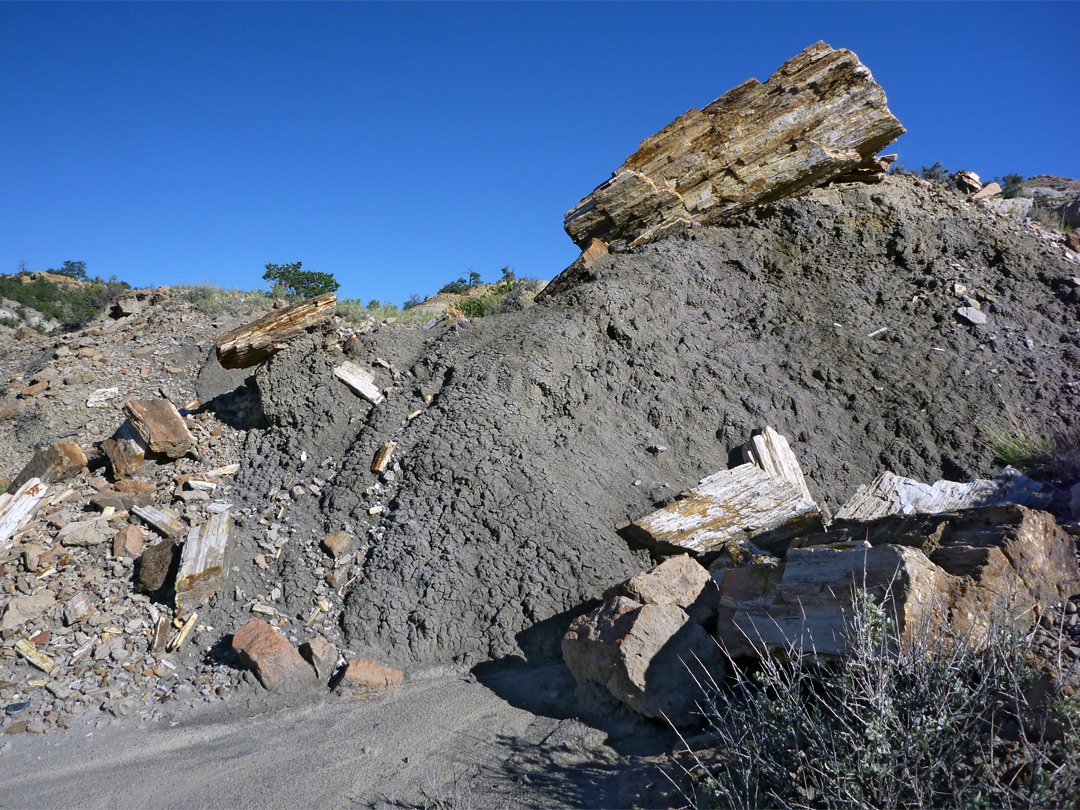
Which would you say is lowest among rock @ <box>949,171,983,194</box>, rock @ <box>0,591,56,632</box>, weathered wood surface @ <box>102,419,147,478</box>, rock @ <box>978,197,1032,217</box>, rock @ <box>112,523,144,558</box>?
rock @ <box>0,591,56,632</box>

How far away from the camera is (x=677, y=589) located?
4223 mm

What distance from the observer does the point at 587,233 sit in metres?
9.05

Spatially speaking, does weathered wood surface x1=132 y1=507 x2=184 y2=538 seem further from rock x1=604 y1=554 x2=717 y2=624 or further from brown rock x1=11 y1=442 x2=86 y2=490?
rock x1=604 y1=554 x2=717 y2=624

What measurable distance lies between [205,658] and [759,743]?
3.71 meters

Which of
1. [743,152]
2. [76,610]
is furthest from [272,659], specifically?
[743,152]

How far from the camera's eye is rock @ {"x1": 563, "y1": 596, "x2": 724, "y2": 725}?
3.70m

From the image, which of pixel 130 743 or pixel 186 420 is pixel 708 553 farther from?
pixel 186 420

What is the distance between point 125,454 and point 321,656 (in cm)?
328

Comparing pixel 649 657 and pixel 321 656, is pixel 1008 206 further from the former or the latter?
pixel 321 656

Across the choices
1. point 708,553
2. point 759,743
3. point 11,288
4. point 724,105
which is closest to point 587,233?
point 724,105

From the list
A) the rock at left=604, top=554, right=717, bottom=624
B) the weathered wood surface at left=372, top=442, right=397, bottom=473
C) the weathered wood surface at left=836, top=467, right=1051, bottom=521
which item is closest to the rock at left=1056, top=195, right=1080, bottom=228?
the weathered wood surface at left=836, top=467, right=1051, bottom=521

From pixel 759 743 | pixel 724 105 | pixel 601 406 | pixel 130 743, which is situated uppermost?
pixel 724 105

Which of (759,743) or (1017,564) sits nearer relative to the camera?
(759,743)

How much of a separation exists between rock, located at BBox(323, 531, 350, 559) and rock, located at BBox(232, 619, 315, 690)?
856 mm
